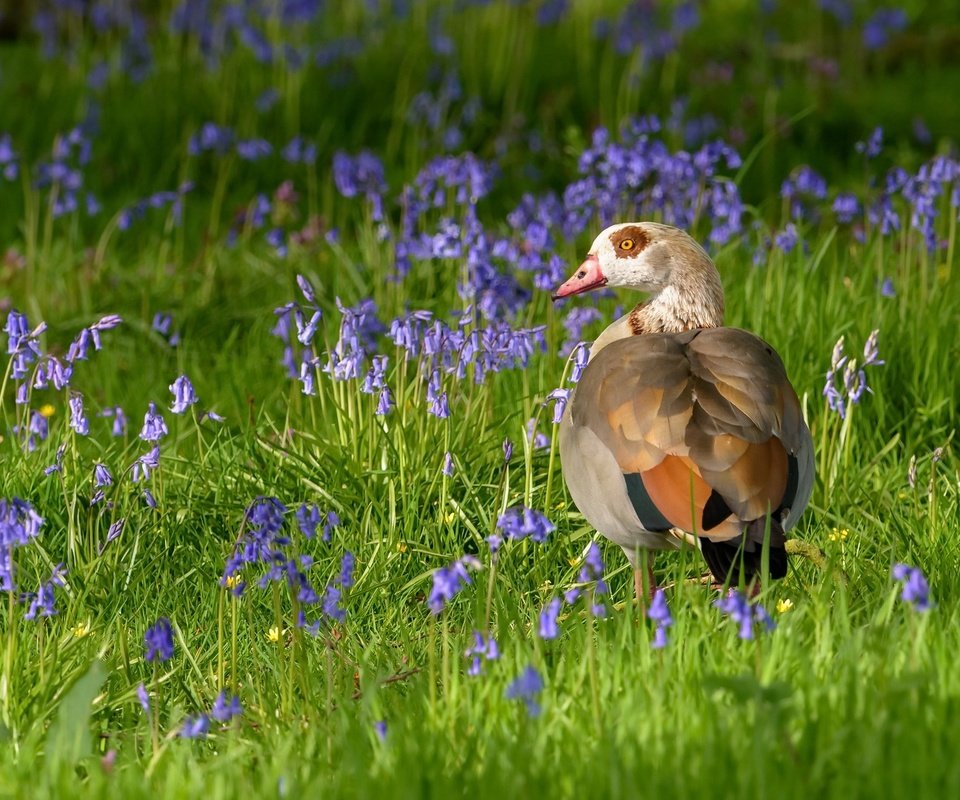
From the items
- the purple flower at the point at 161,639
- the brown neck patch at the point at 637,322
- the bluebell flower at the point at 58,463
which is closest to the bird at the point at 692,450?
the brown neck patch at the point at 637,322

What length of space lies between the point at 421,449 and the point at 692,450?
48.7 inches

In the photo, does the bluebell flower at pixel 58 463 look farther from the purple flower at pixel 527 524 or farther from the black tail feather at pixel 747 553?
the black tail feather at pixel 747 553

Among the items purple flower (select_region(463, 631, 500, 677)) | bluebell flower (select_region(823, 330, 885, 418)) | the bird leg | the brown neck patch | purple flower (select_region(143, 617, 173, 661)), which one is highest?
the brown neck patch

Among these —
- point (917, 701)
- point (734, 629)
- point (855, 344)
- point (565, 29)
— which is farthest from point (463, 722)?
point (565, 29)

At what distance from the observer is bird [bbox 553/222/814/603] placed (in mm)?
3602

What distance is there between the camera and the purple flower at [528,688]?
2799 millimetres

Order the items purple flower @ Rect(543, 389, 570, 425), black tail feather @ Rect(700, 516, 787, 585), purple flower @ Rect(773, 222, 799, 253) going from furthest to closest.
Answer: purple flower @ Rect(773, 222, 799, 253) → purple flower @ Rect(543, 389, 570, 425) → black tail feather @ Rect(700, 516, 787, 585)

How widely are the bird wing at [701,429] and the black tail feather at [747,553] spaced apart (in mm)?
28

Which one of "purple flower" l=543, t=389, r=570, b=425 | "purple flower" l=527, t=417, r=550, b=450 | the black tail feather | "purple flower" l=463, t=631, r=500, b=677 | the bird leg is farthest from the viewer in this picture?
"purple flower" l=527, t=417, r=550, b=450

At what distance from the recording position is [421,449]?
4711mm

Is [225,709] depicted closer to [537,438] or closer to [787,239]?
[537,438]

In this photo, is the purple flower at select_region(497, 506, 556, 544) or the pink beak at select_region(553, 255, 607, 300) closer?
the purple flower at select_region(497, 506, 556, 544)

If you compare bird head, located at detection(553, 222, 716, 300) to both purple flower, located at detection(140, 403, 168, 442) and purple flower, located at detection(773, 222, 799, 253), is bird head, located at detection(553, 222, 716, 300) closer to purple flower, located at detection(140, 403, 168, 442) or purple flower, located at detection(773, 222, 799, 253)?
purple flower, located at detection(773, 222, 799, 253)

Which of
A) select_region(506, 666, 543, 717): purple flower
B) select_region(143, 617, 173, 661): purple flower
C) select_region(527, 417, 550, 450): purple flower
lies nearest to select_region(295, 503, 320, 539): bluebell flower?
select_region(143, 617, 173, 661): purple flower
